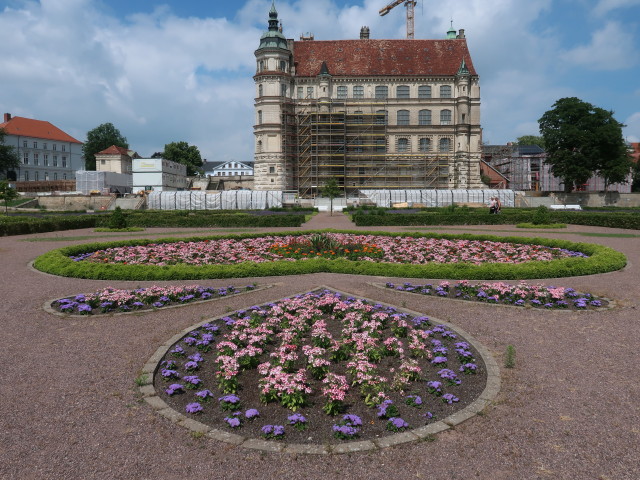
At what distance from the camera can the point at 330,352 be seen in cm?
745

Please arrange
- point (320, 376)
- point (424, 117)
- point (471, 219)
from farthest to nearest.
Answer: point (424, 117) < point (471, 219) < point (320, 376)

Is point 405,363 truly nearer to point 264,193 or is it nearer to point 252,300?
point 252,300

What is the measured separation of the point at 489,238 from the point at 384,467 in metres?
17.9

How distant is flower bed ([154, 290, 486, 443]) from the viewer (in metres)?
→ 5.50

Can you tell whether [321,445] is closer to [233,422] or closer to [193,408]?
[233,422]

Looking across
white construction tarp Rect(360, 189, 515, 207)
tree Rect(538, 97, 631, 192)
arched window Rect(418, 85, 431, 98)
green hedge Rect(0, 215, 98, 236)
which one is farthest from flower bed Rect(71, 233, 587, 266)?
arched window Rect(418, 85, 431, 98)

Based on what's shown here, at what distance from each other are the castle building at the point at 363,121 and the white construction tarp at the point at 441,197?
18.5 feet

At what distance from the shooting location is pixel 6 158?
89688 millimetres

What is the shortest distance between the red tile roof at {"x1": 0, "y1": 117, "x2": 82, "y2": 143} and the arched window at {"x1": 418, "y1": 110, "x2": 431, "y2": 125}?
273ft

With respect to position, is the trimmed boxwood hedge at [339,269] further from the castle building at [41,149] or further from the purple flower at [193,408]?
the castle building at [41,149]

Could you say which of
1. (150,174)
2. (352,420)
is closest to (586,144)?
(150,174)

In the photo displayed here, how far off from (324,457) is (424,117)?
74262 millimetres

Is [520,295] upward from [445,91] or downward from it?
downward

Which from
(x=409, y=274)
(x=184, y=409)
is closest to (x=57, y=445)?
(x=184, y=409)
